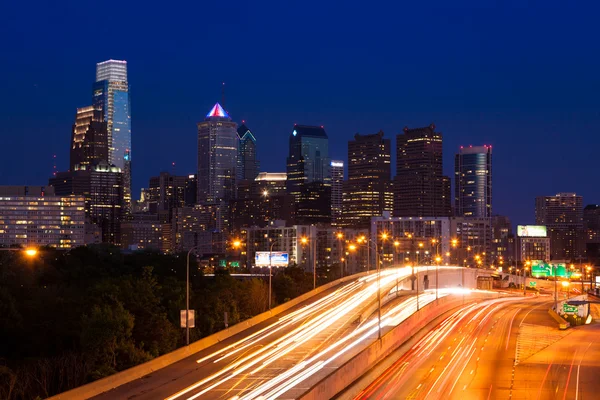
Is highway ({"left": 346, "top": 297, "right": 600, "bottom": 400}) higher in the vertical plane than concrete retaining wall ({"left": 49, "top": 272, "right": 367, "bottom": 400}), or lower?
Answer: lower

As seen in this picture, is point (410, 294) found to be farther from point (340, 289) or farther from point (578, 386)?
point (578, 386)

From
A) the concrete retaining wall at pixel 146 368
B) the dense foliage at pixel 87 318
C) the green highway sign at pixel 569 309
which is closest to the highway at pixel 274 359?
the concrete retaining wall at pixel 146 368

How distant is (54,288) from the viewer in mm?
82125

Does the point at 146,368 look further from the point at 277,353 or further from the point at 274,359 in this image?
the point at 277,353

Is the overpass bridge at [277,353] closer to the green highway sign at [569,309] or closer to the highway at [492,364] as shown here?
the highway at [492,364]

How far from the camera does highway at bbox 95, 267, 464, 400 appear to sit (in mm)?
44031

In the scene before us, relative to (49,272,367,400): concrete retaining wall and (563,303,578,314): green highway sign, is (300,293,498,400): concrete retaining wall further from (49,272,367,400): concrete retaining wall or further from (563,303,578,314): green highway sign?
(563,303,578,314): green highway sign

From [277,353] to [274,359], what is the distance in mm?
2629

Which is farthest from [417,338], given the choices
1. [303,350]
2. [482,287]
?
[482,287]

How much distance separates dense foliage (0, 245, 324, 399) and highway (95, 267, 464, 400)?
6248mm

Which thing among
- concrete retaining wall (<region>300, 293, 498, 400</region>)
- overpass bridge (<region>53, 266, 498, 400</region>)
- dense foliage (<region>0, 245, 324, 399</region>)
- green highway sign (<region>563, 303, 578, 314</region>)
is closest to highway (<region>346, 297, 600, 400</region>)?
concrete retaining wall (<region>300, 293, 498, 400</region>)

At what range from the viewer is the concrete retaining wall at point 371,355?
41.8 metres

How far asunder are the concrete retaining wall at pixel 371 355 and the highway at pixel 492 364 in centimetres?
64

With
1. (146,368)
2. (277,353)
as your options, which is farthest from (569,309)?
(146,368)
